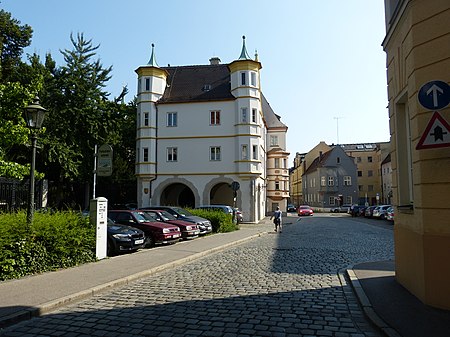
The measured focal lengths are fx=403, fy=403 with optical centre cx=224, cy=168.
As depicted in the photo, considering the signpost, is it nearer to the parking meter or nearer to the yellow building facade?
the yellow building facade

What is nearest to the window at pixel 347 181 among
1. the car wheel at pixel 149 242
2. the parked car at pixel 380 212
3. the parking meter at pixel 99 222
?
the parked car at pixel 380 212

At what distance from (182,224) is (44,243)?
996cm

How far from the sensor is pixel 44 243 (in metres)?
10.1

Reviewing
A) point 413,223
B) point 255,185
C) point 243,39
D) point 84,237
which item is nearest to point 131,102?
point 243,39

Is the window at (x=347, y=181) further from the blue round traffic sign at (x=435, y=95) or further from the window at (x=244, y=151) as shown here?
the blue round traffic sign at (x=435, y=95)

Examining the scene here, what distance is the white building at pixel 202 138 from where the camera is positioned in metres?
37.6

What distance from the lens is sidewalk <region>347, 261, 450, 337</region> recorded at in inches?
216

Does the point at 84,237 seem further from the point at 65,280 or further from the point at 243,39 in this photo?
the point at 243,39

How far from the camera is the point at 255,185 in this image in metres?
38.0

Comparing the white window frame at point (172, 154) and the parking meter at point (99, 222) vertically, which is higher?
the white window frame at point (172, 154)

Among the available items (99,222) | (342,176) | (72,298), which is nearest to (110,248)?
(99,222)

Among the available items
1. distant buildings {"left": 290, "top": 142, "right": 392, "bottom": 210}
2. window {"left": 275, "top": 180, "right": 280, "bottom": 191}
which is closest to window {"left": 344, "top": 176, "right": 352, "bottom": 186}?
distant buildings {"left": 290, "top": 142, "right": 392, "bottom": 210}

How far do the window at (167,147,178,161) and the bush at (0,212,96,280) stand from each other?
26762mm

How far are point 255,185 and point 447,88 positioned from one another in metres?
32.0
